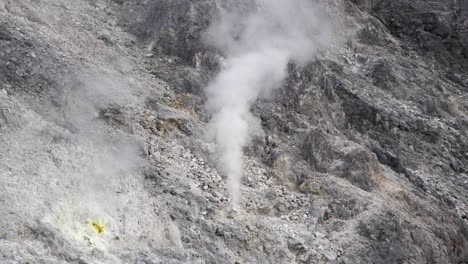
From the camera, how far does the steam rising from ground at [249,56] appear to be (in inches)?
603

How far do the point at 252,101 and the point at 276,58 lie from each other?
195 cm

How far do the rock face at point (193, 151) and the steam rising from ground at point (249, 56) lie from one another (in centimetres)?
31

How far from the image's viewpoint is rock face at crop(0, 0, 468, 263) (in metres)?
11.3

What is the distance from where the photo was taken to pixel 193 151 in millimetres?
14516

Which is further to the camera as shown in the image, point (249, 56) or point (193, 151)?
point (249, 56)

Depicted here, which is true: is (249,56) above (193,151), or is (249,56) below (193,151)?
above

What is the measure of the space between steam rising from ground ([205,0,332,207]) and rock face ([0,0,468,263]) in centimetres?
31

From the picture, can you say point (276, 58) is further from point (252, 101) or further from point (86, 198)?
point (86, 198)

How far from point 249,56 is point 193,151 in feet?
14.2

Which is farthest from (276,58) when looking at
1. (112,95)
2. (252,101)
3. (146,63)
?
(112,95)

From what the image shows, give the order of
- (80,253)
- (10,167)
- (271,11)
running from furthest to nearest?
(271,11), (10,167), (80,253)

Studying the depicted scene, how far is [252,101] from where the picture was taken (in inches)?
661

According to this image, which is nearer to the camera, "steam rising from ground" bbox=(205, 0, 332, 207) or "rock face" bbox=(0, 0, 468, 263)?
"rock face" bbox=(0, 0, 468, 263)

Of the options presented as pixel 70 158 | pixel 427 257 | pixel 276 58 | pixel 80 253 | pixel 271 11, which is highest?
pixel 271 11
